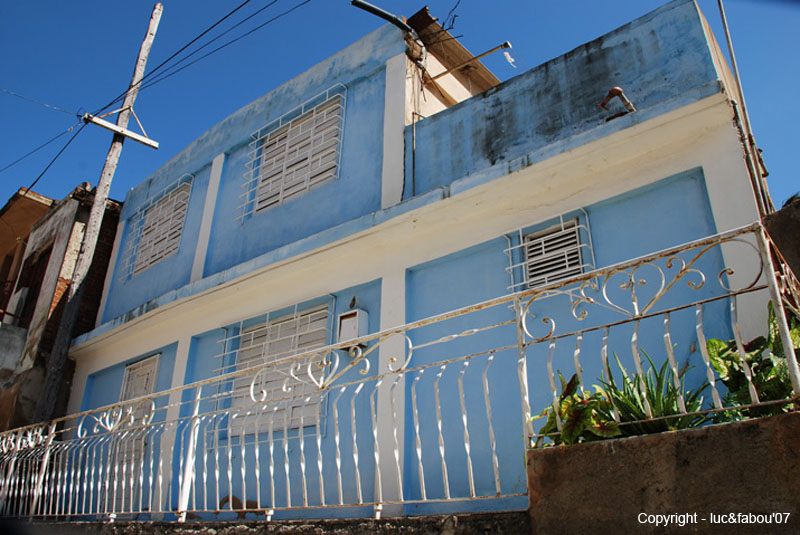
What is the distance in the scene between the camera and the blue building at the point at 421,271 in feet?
14.8

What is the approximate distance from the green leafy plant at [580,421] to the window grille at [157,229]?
23.0 feet

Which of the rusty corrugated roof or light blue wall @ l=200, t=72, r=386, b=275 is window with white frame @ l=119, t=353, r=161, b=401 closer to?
light blue wall @ l=200, t=72, r=386, b=275

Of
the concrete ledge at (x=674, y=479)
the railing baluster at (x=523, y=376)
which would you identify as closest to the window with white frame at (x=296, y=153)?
the railing baluster at (x=523, y=376)

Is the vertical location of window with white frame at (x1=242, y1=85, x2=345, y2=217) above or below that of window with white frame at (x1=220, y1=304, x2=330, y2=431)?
above

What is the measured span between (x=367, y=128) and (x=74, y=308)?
526 cm

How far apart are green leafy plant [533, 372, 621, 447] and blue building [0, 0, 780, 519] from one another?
0.42 feet

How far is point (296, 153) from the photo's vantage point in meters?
7.92

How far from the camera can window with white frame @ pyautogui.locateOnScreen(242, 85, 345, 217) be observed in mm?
7586

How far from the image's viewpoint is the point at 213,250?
27.3 feet

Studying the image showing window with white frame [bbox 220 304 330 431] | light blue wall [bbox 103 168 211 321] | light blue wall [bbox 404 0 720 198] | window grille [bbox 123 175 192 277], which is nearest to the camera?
light blue wall [bbox 404 0 720 198]

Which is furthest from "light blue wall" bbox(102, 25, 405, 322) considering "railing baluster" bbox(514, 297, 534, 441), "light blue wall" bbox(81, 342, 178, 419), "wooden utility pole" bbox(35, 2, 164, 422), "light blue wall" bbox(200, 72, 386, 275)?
"railing baluster" bbox(514, 297, 534, 441)

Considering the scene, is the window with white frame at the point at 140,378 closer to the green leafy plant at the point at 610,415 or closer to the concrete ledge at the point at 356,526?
the concrete ledge at the point at 356,526

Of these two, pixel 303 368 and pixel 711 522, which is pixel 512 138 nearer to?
pixel 303 368

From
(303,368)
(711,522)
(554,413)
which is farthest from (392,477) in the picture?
(711,522)
